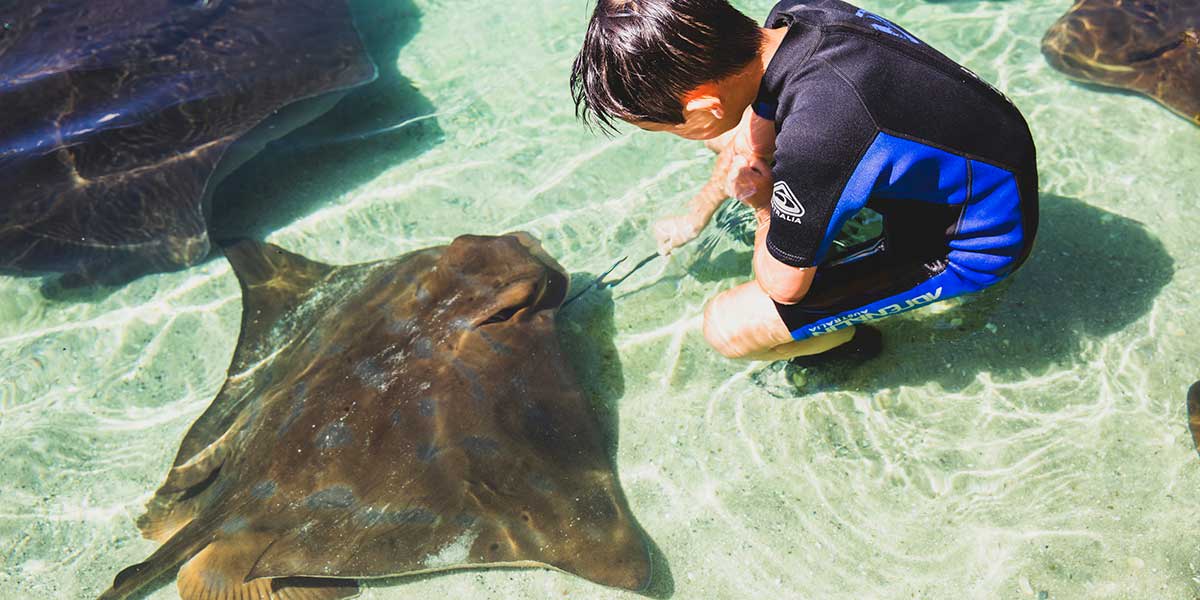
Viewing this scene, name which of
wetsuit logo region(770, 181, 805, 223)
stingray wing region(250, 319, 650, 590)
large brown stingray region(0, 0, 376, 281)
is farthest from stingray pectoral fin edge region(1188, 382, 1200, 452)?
large brown stingray region(0, 0, 376, 281)

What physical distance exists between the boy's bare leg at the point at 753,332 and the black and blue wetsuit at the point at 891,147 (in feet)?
1.91

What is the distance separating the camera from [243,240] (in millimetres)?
4242

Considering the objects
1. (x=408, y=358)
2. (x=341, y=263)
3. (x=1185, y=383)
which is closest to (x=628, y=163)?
(x=341, y=263)

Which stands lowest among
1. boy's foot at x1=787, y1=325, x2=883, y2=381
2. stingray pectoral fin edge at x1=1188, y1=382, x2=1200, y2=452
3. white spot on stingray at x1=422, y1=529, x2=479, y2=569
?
stingray pectoral fin edge at x1=1188, y1=382, x2=1200, y2=452

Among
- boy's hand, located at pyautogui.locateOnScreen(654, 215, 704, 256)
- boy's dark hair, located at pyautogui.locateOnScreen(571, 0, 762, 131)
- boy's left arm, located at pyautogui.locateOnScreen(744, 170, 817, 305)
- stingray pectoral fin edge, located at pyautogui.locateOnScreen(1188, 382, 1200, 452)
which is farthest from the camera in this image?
boy's hand, located at pyautogui.locateOnScreen(654, 215, 704, 256)

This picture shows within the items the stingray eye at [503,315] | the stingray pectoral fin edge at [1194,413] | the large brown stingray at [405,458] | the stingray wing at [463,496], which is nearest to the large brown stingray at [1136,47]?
the stingray pectoral fin edge at [1194,413]

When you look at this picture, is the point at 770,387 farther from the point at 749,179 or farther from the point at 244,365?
the point at 244,365

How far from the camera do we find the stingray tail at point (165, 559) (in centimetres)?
287

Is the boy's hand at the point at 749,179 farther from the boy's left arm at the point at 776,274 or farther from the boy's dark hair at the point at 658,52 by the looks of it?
the boy's dark hair at the point at 658,52

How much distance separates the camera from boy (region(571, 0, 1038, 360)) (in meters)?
2.32

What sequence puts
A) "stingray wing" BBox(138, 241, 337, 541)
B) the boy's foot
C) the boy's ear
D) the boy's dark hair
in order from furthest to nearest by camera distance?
the boy's foot → "stingray wing" BBox(138, 241, 337, 541) → the boy's ear → the boy's dark hair

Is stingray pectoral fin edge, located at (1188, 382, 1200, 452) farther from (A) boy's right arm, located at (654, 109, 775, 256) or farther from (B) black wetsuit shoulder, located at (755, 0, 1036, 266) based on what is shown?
(A) boy's right arm, located at (654, 109, 775, 256)

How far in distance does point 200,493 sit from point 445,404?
126 centimetres

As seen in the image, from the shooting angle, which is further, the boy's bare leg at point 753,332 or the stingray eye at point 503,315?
the stingray eye at point 503,315
